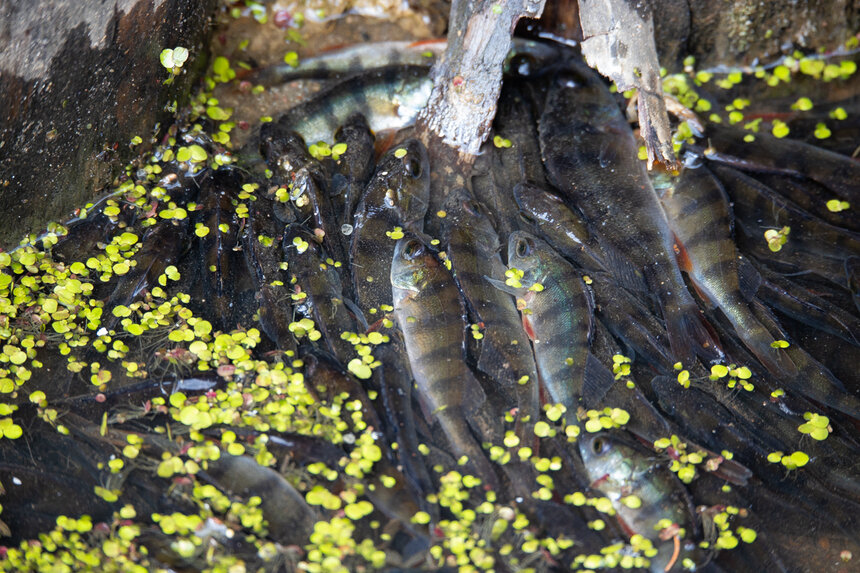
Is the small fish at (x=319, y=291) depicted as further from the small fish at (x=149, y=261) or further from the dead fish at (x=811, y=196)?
the dead fish at (x=811, y=196)

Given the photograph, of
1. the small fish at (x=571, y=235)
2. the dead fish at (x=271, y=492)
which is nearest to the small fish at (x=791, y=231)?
the small fish at (x=571, y=235)

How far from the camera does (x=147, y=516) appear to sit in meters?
2.79

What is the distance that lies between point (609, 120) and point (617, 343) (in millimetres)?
1564

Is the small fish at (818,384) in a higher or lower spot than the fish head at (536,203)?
lower

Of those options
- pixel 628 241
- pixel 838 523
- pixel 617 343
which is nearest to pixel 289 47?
pixel 628 241

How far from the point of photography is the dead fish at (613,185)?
3.38 meters

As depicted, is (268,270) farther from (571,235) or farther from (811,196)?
(811,196)

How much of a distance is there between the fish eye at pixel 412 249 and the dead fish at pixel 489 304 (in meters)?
0.18

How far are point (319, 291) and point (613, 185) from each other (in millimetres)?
1785

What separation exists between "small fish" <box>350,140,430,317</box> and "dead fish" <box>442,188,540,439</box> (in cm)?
21

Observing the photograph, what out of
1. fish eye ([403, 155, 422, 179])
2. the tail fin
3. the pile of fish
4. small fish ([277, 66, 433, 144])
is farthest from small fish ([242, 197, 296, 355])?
the tail fin

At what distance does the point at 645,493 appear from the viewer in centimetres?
288

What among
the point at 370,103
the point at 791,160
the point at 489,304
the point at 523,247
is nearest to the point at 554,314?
the point at 489,304

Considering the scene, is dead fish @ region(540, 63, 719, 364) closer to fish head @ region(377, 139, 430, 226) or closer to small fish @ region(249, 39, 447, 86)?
fish head @ region(377, 139, 430, 226)
